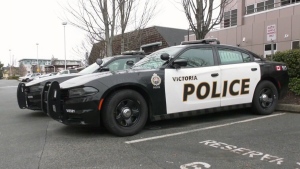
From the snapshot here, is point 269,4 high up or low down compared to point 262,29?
up

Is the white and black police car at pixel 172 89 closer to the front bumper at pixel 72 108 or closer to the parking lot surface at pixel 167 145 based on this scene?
the front bumper at pixel 72 108

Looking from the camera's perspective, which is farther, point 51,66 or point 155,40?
point 51,66

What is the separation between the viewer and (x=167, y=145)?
448 cm

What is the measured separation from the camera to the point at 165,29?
Answer: 2930 centimetres

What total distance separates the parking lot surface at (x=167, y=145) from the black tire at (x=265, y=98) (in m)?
0.22

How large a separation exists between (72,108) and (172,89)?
1.74 metres

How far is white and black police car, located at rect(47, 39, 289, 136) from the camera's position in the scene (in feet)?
15.8

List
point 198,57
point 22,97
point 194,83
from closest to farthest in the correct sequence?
point 194,83, point 198,57, point 22,97

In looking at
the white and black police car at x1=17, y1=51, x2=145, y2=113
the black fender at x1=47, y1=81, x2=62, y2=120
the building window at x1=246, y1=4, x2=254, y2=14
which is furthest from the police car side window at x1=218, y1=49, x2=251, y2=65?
the building window at x1=246, y1=4, x2=254, y2=14

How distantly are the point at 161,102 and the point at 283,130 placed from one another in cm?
216

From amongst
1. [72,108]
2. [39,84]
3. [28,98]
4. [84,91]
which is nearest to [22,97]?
[28,98]

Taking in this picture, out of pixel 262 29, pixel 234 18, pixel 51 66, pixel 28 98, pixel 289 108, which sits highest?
pixel 234 18

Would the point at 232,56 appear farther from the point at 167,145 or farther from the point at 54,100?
the point at 54,100

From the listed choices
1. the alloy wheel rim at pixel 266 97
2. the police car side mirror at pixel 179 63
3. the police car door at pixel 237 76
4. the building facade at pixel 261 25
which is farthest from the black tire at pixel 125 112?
the building facade at pixel 261 25
